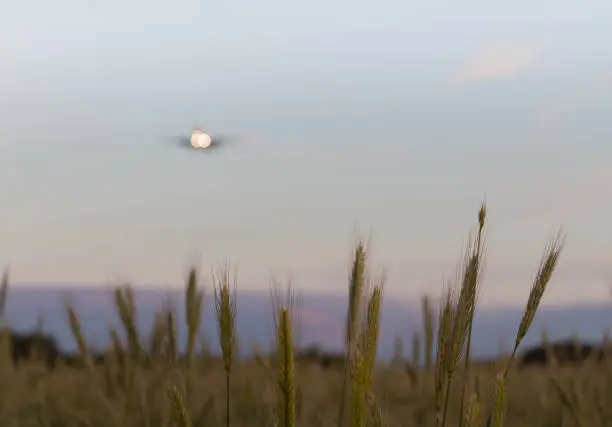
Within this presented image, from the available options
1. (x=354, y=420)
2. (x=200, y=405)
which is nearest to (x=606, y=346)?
(x=200, y=405)

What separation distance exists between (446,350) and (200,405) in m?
1.55

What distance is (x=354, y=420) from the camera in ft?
4.52

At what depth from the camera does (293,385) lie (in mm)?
1440

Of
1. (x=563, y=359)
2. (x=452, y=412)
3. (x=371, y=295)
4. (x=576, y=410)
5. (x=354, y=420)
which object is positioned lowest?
(x=563, y=359)

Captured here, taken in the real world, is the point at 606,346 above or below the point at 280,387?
below

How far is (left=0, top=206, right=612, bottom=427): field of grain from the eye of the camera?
1.60m

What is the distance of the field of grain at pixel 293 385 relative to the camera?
1.60 meters

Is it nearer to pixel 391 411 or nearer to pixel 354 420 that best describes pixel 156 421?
pixel 391 411

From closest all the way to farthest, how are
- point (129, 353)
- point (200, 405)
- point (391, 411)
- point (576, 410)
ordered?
1. point (576, 410)
2. point (129, 353)
3. point (200, 405)
4. point (391, 411)

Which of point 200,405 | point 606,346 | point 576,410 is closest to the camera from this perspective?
point 576,410

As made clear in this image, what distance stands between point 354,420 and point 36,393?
2.47 metres

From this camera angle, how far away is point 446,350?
1821mm

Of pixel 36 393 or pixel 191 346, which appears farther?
pixel 36 393

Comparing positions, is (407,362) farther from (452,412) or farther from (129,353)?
(129,353)
